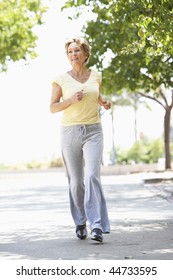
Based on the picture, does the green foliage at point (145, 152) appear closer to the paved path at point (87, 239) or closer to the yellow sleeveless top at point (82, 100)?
the paved path at point (87, 239)

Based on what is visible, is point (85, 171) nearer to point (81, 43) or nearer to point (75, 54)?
point (75, 54)

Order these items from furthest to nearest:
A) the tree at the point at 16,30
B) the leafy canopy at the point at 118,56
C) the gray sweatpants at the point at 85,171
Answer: the tree at the point at 16,30 → the leafy canopy at the point at 118,56 → the gray sweatpants at the point at 85,171

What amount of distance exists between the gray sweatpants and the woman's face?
27.8 inches

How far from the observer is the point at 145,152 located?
2112 inches

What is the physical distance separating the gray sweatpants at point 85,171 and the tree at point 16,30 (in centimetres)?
2168

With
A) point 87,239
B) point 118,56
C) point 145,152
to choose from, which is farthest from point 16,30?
point 87,239

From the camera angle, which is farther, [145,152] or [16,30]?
[145,152]

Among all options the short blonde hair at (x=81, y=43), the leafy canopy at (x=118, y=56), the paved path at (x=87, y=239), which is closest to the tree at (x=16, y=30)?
the leafy canopy at (x=118, y=56)

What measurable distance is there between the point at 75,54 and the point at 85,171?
127 centimetres

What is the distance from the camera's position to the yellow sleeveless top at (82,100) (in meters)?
10.5

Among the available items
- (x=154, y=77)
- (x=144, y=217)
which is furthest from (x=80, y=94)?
(x=154, y=77)

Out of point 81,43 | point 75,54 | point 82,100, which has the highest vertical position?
point 81,43
